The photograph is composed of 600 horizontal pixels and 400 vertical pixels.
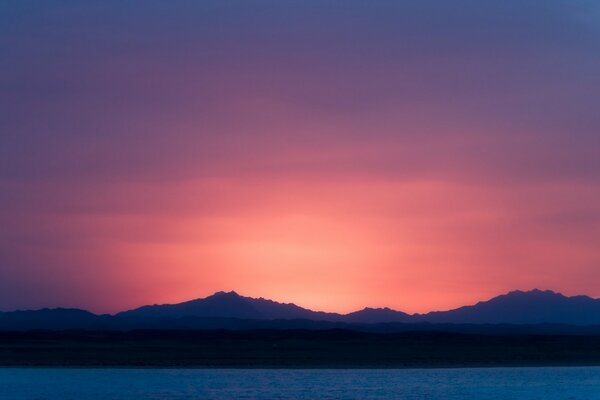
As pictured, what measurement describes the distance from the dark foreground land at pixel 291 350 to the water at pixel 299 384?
638cm

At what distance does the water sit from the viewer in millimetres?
41084

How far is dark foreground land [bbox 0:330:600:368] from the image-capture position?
64062mm

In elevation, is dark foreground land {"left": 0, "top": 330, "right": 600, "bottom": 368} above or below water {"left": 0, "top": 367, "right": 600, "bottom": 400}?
above

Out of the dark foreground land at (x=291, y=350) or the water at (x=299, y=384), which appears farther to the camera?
the dark foreground land at (x=291, y=350)

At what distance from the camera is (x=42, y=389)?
144ft

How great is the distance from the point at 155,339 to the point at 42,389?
52.6m

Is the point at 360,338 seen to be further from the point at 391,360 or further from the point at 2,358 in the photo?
the point at 2,358

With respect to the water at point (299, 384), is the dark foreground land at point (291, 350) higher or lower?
higher

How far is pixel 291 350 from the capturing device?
76.8 m

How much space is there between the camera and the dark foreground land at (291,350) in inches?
2522

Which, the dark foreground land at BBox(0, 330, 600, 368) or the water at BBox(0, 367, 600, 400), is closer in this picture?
the water at BBox(0, 367, 600, 400)

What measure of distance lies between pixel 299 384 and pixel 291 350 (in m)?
31.1

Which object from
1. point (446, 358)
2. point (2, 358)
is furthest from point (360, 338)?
point (2, 358)

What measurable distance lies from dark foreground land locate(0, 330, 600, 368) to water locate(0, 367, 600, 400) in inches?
251
